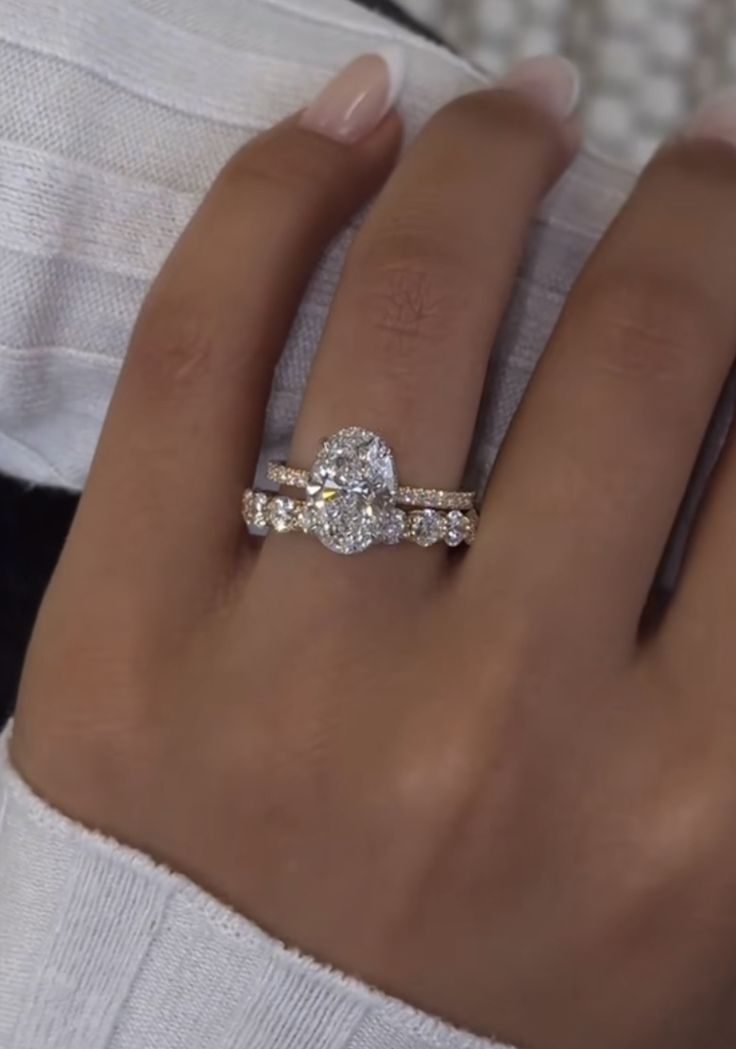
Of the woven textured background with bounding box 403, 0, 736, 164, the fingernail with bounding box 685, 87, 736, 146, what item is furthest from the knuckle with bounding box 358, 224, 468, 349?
the woven textured background with bounding box 403, 0, 736, 164

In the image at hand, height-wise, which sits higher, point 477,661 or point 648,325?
point 648,325

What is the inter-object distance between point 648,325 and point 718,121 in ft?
0.29

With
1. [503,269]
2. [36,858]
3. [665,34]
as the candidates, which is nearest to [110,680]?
[36,858]

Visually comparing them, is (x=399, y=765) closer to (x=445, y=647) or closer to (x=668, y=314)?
(x=445, y=647)

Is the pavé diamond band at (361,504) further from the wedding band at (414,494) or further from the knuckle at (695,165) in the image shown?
the knuckle at (695,165)

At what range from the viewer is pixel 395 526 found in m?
0.40

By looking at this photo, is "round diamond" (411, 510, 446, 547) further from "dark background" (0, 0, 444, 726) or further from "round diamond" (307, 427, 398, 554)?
"dark background" (0, 0, 444, 726)

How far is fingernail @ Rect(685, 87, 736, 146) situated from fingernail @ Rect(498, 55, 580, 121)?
44 millimetres

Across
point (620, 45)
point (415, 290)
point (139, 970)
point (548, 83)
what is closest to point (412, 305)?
point (415, 290)

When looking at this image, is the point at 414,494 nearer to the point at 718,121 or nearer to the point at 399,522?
the point at 399,522

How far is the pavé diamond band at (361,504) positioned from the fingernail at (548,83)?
0.47 feet

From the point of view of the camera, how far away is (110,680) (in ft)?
1.41

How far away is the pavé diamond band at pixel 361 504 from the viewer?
1.29 feet

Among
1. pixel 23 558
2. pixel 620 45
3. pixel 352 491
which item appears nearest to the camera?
pixel 352 491
